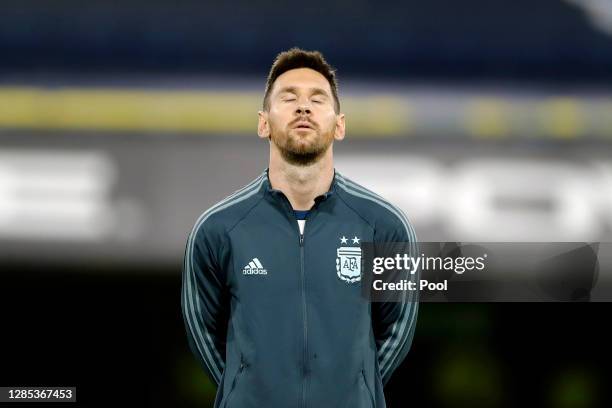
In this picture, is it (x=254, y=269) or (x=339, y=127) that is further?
(x=339, y=127)

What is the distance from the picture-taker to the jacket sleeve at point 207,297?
7.91 ft

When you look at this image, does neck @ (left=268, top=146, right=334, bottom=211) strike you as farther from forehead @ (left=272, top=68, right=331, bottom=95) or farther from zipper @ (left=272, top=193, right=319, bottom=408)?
forehead @ (left=272, top=68, right=331, bottom=95)

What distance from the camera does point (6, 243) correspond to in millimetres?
3072

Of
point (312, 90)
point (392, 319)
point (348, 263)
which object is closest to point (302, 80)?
point (312, 90)

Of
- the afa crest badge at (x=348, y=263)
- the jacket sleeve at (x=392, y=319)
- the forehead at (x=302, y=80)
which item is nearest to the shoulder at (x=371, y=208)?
the jacket sleeve at (x=392, y=319)

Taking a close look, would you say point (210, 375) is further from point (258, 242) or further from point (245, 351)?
point (258, 242)

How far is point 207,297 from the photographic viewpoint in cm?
246

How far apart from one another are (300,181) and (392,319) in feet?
1.92

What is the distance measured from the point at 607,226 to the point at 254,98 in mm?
1607

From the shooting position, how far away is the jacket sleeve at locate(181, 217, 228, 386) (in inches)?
95.0

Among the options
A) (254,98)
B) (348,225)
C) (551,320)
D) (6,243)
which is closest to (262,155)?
(254,98)

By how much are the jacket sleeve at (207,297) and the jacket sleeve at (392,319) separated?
528 mm

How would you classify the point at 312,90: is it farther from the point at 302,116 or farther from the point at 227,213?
the point at 227,213

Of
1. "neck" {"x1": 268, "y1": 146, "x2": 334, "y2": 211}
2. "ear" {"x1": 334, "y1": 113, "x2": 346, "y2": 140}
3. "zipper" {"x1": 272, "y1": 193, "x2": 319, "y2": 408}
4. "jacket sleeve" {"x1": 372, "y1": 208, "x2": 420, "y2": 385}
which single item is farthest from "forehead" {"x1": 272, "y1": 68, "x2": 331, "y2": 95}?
"jacket sleeve" {"x1": 372, "y1": 208, "x2": 420, "y2": 385}
